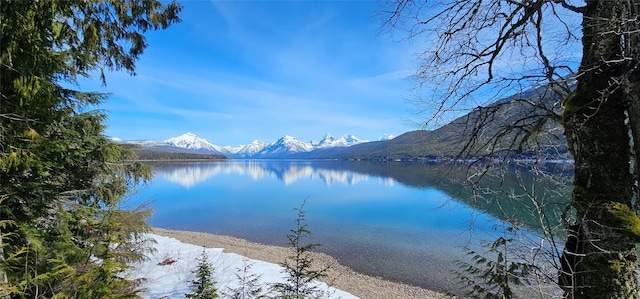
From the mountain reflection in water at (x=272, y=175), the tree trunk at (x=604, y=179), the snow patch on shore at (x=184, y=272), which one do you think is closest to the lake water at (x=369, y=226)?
the tree trunk at (x=604, y=179)

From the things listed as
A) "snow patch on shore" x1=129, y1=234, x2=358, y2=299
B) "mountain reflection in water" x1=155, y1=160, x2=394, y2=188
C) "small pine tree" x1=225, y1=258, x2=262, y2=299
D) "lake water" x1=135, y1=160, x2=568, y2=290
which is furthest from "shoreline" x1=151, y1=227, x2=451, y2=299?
"mountain reflection in water" x1=155, y1=160, x2=394, y2=188

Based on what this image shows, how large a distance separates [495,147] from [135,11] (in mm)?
4744

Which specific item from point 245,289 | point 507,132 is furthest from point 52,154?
point 507,132

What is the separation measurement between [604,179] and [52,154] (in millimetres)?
7103

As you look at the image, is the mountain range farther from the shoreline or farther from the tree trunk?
the shoreline

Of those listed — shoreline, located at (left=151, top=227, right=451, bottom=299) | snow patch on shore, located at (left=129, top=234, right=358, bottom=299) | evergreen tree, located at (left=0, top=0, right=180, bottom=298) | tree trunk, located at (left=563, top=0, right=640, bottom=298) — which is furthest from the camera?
shoreline, located at (left=151, top=227, right=451, bottom=299)

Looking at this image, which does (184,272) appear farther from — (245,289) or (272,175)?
(272,175)

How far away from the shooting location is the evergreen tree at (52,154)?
2.99 meters

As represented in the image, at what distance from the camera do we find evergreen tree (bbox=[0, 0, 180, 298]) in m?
2.99

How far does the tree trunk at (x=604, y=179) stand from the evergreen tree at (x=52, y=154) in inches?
170

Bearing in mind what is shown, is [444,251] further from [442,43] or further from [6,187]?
[6,187]

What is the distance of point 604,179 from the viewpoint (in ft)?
7.95

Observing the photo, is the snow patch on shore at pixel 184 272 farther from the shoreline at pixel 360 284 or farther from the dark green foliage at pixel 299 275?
the dark green foliage at pixel 299 275

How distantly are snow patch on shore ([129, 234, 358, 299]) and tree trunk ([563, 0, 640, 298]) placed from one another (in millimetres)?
4891
